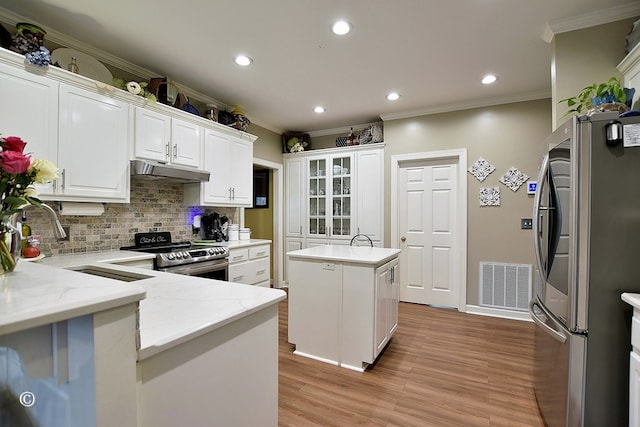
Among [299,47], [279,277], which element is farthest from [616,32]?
[279,277]

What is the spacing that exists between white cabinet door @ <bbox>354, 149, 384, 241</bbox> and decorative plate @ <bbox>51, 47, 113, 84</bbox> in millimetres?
3099

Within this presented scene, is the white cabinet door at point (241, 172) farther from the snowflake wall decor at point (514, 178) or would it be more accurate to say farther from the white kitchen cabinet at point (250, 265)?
the snowflake wall decor at point (514, 178)

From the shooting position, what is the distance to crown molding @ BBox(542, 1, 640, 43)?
2.00 m

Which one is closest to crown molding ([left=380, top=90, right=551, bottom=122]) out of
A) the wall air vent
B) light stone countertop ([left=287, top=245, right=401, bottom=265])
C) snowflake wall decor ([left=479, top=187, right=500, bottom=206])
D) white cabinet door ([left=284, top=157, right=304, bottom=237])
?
snowflake wall decor ([left=479, top=187, right=500, bottom=206])

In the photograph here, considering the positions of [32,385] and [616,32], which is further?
[616,32]

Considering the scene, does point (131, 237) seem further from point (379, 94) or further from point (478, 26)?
point (478, 26)

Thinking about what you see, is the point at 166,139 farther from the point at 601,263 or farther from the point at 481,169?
the point at 481,169

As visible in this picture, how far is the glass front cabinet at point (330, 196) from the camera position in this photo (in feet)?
15.0

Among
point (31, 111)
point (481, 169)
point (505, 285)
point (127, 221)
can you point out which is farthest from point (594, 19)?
point (127, 221)

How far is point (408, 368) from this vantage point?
2.36 meters

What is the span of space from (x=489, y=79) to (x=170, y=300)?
138 inches

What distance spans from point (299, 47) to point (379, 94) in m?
1.32

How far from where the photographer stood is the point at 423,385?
2131mm

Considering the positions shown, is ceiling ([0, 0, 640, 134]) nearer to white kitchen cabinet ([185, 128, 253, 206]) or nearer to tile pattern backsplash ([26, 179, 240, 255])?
white kitchen cabinet ([185, 128, 253, 206])
